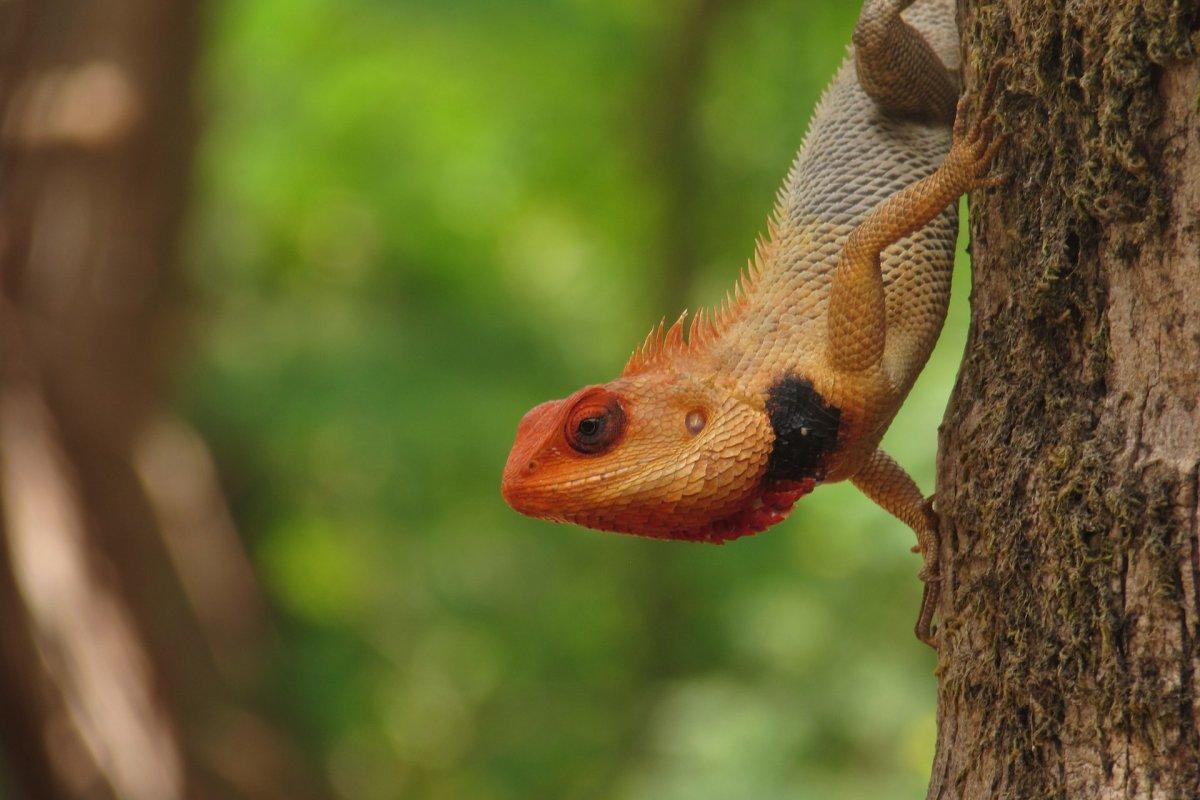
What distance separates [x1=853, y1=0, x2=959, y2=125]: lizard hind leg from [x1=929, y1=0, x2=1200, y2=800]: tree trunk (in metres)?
0.77

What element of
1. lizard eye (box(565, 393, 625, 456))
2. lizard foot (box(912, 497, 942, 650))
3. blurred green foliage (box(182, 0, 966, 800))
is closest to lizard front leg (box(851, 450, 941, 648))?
lizard foot (box(912, 497, 942, 650))

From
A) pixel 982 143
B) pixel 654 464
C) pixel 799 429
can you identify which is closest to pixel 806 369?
pixel 799 429

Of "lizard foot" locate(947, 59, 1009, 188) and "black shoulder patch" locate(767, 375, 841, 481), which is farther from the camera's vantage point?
"black shoulder patch" locate(767, 375, 841, 481)

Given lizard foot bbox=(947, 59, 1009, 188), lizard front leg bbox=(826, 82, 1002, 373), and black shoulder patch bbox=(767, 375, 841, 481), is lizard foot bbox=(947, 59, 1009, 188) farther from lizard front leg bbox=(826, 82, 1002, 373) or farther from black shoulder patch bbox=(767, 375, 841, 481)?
black shoulder patch bbox=(767, 375, 841, 481)

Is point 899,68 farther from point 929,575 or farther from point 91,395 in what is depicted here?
point 91,395

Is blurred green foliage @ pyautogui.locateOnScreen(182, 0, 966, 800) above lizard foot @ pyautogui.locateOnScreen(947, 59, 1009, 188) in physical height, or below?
above

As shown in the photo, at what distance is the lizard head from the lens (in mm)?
3293

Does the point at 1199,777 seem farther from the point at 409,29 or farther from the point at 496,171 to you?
the point at 496,171

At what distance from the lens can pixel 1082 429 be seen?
98.8 inches

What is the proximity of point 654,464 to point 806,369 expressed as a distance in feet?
1.63

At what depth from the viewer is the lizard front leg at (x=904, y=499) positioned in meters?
3.36

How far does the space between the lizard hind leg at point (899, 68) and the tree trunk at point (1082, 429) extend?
775mm

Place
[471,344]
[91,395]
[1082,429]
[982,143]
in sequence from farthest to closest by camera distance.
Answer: [471,344] → [91,395] → [982,143] → [1082,429]

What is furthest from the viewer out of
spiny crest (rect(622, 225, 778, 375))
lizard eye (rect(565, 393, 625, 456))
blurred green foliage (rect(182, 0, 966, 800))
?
blurred green foliage (rect(182, 0, 966, 800))
